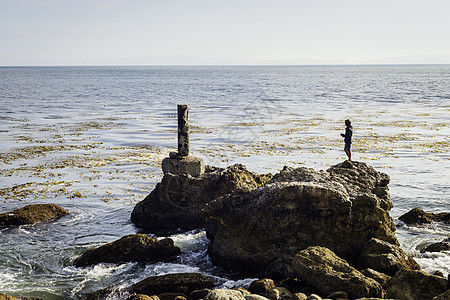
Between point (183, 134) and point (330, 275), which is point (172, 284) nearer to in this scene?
point (330, 275)

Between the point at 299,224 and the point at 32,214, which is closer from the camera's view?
the point at 299,224

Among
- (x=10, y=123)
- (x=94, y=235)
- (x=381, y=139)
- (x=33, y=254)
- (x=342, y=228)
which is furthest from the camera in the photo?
(x=10, y=123)

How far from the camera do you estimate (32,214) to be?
17.8 meters

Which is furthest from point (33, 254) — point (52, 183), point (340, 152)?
point (340, 152)

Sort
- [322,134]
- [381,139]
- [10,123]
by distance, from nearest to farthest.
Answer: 1. [381,139]
2. [322,134]
3. [10,123]

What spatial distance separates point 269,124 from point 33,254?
3367 cm

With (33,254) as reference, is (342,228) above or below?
above

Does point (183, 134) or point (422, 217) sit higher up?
point (183, 134)

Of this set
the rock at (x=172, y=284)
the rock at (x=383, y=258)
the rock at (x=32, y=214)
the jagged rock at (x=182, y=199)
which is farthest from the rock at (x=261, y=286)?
the rock at (x=32, y=214)

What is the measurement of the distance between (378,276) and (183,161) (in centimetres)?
1051

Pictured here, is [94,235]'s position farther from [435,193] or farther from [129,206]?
[435,193]

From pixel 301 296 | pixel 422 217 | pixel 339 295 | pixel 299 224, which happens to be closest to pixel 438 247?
pixel 422 217

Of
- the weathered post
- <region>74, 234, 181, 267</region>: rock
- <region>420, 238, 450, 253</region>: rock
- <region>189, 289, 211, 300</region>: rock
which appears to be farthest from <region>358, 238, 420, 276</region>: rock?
the weathered post

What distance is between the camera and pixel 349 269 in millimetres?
10719
